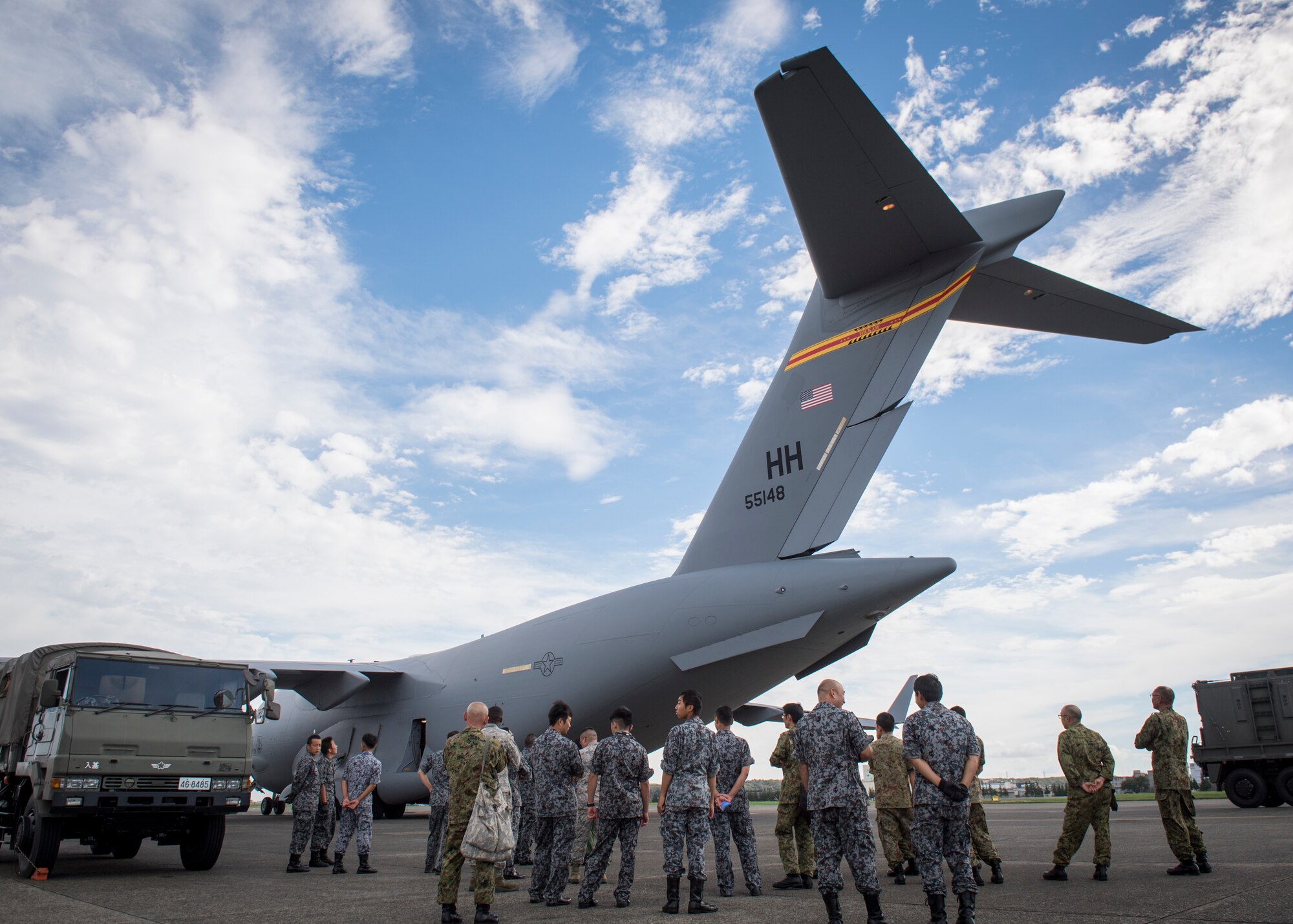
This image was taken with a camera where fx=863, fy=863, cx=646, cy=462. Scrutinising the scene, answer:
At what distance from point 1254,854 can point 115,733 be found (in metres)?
9.79

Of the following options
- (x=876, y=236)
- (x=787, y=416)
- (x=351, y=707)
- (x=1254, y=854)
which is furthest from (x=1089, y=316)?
(x=351, y=707)

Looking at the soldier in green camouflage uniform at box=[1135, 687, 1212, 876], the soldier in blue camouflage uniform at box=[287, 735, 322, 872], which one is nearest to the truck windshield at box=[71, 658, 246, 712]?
the soldier in blue camouflage uniform at box=[287, 735, 322, 872]

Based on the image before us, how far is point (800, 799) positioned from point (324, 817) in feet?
16.3

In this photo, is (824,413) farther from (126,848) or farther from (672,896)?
(126,848)

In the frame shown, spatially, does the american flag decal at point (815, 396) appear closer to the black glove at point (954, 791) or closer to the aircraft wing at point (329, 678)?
the black glove at point (954, 791)

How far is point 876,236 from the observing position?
859 centimetres

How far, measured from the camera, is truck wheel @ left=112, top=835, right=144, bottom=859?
9.07 meters

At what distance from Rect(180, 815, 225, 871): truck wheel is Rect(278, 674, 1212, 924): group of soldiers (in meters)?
2.15

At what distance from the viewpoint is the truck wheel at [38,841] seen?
7363 mm

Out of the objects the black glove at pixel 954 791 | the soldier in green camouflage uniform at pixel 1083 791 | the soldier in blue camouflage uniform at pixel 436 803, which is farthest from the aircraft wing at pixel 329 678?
the black glove at pixel 954 791

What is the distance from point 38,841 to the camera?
7355mm

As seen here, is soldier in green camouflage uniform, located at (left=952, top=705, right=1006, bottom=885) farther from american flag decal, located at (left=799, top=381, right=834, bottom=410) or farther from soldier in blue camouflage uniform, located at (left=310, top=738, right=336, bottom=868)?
soldier in blue camouflage uniform, located at (left=310, top=738, right=336, bottom=868)

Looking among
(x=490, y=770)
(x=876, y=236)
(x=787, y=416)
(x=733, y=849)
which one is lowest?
(x=733, y=849)

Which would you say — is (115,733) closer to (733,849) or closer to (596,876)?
(596,876)
